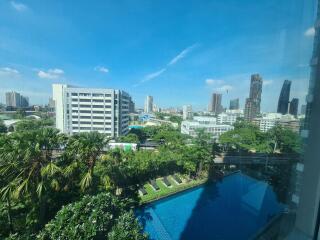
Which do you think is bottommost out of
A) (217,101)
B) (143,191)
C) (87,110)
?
(143,191)

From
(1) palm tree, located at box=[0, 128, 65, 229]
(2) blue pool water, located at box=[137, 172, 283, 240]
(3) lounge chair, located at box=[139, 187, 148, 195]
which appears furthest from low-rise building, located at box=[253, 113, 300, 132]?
(3) lounge chair, located at box=[139, 187, 148, 195]

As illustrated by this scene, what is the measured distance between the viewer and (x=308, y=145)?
624 mm

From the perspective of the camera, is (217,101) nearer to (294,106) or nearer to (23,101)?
(294,106)

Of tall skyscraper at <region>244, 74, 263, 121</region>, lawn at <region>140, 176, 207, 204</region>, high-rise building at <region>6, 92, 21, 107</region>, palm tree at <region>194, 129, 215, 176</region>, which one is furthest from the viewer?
high-rise building at <region>6, 92, 21, 107</region>

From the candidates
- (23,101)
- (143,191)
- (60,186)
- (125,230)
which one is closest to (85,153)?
(60,186)

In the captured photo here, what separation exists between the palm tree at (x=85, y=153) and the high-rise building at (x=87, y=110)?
1018cm

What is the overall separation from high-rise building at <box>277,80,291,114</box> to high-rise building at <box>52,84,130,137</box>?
13.0 m

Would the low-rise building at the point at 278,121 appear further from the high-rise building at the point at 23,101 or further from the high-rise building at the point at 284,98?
the high-rise building at the point at 23,101

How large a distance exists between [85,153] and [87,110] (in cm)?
1119

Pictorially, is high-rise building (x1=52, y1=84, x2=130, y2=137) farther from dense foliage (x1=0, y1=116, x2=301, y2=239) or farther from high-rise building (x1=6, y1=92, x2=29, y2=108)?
dense foliage (x1=0, y1=116, x2=301, y2=239)

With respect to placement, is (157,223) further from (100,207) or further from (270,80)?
(270,80)

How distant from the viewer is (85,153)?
304 centimetres

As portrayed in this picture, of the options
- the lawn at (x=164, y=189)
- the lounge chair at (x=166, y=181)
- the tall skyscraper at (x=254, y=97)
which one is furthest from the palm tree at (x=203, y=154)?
the tall skyscraper at (x=254, y=97)

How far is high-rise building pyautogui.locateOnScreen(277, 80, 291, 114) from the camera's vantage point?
0.81 meters
